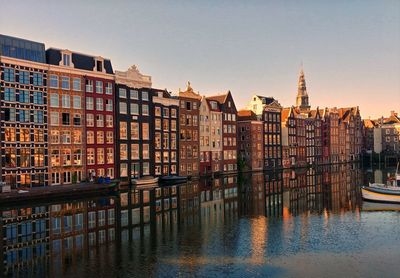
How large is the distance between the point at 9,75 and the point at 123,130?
24130mm

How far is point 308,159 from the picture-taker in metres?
143

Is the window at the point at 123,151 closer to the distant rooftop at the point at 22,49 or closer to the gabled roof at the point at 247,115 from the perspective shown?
the distant rooftop at the point at 22,49

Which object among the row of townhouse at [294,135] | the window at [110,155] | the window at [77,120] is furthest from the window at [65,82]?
the row of townhouse at [294,135]

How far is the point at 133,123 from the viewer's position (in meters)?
83.2

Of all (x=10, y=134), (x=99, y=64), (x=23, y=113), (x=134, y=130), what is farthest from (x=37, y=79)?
(x=134, y=130)

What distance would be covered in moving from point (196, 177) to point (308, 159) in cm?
6135

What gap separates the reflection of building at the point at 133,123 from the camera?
80438 millimetres

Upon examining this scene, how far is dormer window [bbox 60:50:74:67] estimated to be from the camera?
7206cm

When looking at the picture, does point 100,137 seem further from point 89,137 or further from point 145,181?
point 145,181

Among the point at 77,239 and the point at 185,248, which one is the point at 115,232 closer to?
the point at 77,239

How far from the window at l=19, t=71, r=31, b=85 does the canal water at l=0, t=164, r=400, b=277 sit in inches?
897

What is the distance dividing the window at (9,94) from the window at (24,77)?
7.80 ft

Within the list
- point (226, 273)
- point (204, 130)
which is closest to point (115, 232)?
point (226, 273)

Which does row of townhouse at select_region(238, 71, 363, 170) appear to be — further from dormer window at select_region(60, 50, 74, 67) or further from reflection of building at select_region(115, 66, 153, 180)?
dormer window at select_region(60, 50, 74, 67)
